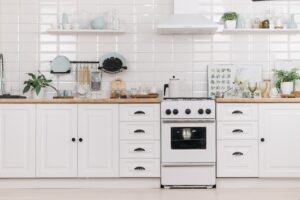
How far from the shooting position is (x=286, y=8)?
665 centimetres

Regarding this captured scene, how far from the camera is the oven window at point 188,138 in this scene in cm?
595

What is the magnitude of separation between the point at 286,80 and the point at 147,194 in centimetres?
206

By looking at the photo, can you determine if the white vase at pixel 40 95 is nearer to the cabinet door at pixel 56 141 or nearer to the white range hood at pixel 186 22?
the cabinet door at pixel 56 141

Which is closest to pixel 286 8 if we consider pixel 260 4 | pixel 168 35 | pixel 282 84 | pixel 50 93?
pixel 260 4

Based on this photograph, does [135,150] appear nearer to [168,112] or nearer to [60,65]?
[168,112]

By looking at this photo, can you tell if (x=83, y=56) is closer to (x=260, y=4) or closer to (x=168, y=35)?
(x=168, y=35)

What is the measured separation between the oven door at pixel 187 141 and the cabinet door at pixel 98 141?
503 millimetres

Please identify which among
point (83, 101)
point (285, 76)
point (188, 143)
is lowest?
point (188, 143)

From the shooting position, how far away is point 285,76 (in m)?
6.47

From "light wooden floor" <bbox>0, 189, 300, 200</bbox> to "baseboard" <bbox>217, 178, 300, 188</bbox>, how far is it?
178mm

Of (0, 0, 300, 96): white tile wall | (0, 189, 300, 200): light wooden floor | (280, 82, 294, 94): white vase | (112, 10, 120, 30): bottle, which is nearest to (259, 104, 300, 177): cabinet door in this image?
(0, 189, 300, 200): light wooden floor

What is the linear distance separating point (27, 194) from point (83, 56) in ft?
5.78

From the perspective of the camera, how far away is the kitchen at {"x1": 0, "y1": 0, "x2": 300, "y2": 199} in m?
5.95

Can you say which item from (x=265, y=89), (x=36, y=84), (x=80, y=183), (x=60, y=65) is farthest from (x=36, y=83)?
(x=265, y=89)
